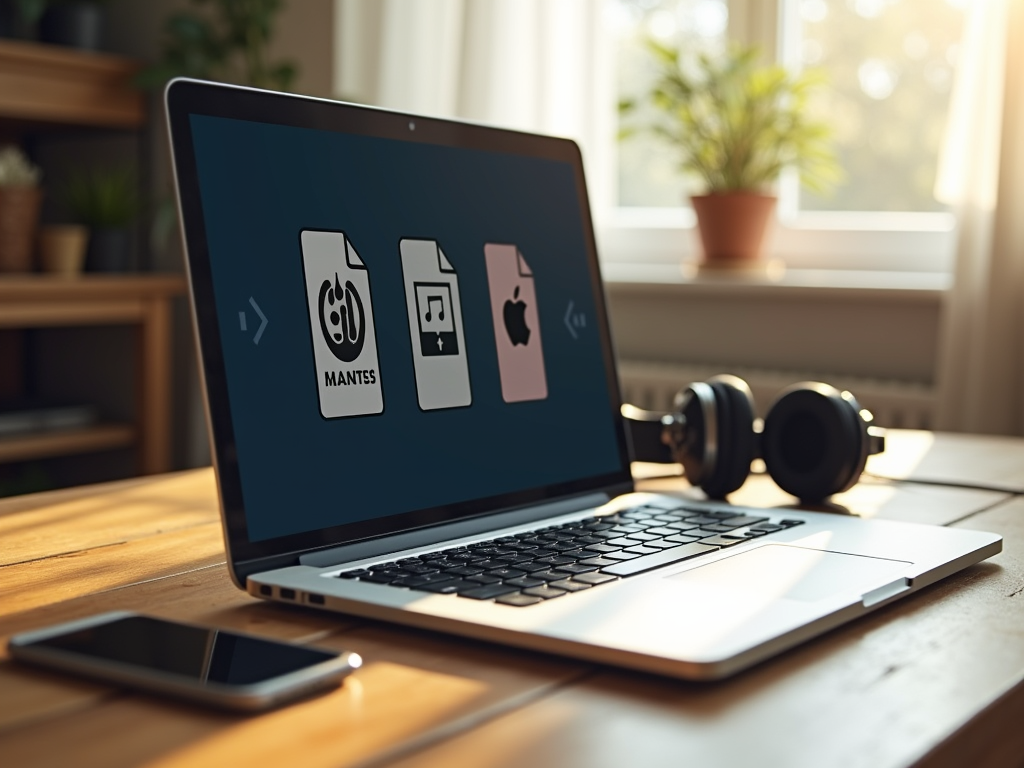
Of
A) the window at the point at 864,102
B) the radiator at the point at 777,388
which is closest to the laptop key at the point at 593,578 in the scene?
the radiator at the point at 777,388

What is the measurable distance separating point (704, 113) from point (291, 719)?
2.26 m

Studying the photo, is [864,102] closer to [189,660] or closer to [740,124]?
[740,124]

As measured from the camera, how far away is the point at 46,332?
3.36 meters

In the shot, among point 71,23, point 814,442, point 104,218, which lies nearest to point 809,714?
point 814,442

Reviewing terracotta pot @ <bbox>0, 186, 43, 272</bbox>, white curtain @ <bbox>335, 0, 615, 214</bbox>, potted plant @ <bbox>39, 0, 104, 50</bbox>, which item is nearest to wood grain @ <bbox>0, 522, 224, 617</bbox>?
white curtain @ <bbox>335, 0, 615, 214</bbox>

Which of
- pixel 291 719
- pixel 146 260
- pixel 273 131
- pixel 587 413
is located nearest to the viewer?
pixel 291 719

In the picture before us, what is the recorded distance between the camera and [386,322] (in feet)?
2.56

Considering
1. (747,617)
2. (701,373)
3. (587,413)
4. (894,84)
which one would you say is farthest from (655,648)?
(894,84)

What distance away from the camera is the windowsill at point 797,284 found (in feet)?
7.65

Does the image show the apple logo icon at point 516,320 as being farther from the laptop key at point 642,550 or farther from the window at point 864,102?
the window at point 864,102

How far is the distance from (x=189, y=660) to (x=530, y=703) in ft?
0.47

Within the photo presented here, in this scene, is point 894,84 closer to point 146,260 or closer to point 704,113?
point 704,113

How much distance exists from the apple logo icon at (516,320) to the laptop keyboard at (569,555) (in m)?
0.15

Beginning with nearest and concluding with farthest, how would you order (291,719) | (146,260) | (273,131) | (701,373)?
(291,719) → (273,131) → (701,373) → (146,260)
